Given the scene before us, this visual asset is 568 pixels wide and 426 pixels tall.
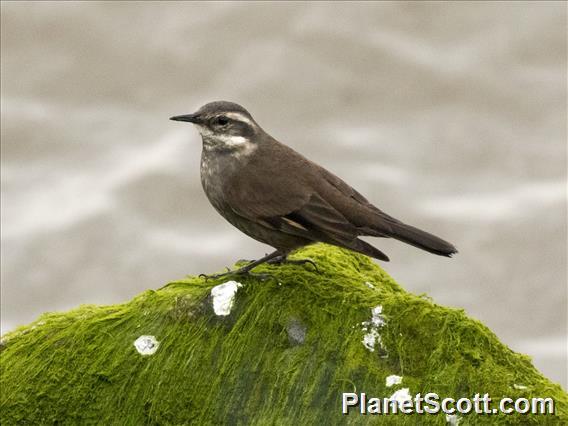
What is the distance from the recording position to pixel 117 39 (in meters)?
16.4

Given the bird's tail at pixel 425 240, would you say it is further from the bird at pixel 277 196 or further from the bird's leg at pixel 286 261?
the bird's leg at pixel 286 261

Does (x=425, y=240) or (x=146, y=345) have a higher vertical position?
(x=425, y=240)

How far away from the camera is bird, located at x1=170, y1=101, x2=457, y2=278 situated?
746 cm

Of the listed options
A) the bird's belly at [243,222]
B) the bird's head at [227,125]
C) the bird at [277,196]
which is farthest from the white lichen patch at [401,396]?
the bird's head at [227,125]

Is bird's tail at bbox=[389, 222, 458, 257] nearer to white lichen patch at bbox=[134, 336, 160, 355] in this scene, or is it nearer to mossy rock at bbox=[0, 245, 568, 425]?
mossy rock at bbox=[0, 245, 568, 425]

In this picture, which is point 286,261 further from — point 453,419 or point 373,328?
point 453,419

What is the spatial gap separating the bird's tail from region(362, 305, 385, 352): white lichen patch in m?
0.65

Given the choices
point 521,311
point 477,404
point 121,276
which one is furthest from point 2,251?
point 477,404

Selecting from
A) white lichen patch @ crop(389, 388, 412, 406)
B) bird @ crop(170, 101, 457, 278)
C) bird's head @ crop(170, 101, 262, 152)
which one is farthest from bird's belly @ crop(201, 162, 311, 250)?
white lichen patch @ crop(389, 388, 412, 406)

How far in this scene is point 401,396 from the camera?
644 cm

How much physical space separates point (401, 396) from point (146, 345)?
1.67 m

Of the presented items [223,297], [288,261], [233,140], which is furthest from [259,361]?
[233,140]

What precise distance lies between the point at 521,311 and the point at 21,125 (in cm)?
733

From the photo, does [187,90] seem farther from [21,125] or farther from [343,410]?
[343,410]
